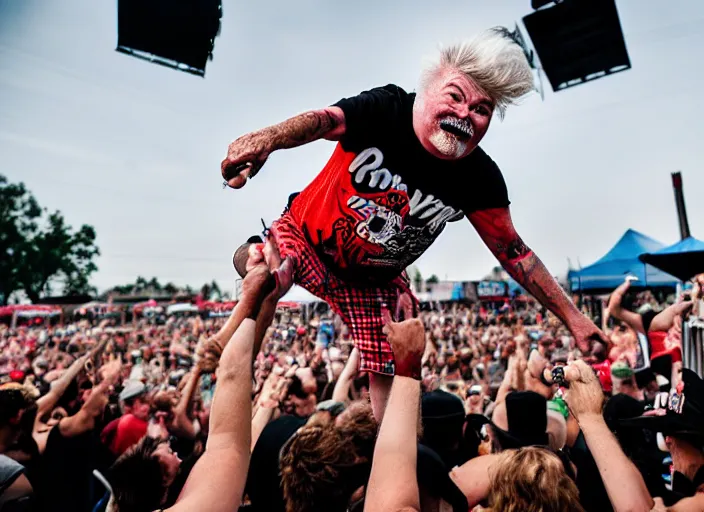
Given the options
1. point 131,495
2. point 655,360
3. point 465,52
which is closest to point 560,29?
point 655,360

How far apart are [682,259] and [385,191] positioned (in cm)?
675

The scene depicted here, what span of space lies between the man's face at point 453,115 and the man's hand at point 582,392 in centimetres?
89

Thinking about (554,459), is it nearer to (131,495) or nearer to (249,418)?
(249,418)

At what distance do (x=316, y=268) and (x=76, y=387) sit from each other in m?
2.55

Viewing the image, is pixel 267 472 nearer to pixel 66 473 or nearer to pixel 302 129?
pixel 302 129

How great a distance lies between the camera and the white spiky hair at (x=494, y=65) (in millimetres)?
1999

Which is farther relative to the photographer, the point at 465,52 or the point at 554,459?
the point at 465,52

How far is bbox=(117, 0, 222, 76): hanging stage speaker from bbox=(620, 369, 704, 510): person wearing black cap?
6.25 metres

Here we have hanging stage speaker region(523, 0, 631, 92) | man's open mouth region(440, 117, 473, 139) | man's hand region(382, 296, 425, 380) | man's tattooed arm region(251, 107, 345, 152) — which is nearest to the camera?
man's hand region(382, 296, 425, 380)

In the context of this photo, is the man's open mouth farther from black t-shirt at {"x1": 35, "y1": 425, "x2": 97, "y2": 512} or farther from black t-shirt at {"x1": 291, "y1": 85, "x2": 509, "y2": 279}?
black t-shirt at {"x1": 35, "y1": 425, "x2": 97, "y2": 512}

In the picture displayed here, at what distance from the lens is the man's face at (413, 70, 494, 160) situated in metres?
1.98

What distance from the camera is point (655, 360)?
16.4 feet

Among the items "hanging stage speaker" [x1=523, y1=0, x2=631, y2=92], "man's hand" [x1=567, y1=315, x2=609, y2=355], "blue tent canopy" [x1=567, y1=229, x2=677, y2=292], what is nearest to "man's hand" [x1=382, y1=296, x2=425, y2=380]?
"man's hand" [x1=567, y1=315, x2=609, y2=355]

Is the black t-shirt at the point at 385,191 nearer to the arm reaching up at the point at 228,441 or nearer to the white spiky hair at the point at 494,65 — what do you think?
the white spiky hair at the point at 494,65
